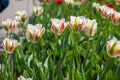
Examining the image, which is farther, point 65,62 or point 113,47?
point 65,62

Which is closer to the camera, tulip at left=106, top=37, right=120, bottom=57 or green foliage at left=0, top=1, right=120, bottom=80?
tulip at left=106, top=37, right=120, bottom=57

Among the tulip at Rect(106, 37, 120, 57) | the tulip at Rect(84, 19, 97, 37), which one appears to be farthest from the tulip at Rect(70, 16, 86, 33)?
the tulip at Rect(106, 37, 120, 57)

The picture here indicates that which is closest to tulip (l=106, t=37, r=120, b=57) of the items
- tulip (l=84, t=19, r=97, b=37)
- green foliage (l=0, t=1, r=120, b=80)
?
green foliage (l=0, t=1, r=120, b=80)

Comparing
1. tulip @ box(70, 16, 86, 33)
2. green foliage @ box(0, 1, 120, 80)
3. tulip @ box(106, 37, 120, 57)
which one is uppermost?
tulip @ box(70, 16, 86, 33)

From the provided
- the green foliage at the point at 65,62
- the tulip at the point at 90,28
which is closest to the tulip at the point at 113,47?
the green foliage at the point at 65,62

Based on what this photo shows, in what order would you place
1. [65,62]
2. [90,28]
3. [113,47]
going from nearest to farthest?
[113,47], [90,28], [65,62]

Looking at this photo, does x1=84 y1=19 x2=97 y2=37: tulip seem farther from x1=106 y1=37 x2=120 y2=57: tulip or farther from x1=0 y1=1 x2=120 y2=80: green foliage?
x1=106 y1=37 x2=120 y2=57: tulip

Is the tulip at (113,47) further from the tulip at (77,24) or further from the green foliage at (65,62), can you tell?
the tulip at (77,24)

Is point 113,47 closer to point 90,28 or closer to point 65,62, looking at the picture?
point 90,28

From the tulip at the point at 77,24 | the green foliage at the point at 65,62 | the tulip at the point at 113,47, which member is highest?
the tulip at the point at 77,24

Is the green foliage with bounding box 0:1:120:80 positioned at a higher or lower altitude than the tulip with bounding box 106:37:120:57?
lower

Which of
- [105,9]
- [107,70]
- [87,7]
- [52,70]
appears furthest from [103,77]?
[87,7]

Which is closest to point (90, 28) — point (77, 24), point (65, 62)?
point (77, 24)

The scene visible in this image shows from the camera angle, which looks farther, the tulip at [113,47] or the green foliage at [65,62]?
the green foliage at [65,62]
